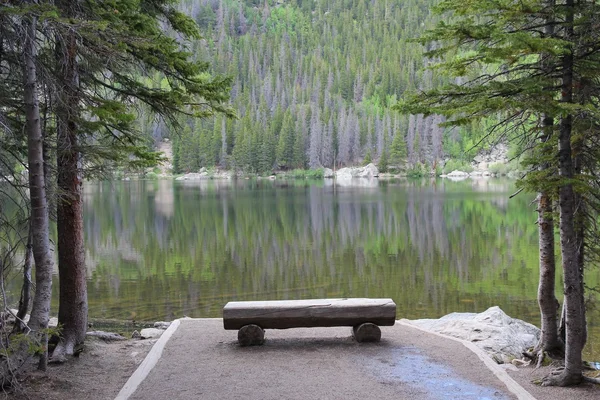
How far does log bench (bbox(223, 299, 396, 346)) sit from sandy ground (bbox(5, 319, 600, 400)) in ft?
1.03

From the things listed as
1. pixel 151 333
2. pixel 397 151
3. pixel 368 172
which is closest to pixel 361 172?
pixel 368 172

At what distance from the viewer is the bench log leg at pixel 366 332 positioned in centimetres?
840

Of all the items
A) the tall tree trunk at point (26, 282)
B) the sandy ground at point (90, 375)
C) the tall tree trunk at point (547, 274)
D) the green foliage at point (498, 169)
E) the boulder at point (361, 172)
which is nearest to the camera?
the sandy ground at point (90, 375)

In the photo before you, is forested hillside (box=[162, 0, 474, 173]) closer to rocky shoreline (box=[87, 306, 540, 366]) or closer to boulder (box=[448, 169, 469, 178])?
boulder (box=[448, 169, 469, 178])

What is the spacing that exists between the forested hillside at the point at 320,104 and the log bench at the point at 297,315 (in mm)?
54298

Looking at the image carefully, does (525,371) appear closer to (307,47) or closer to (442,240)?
(442,240)

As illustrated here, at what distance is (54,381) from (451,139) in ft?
393

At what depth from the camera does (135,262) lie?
21375 millimetres

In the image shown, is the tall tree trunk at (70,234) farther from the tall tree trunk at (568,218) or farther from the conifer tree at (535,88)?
the tall tree trunk at (568,218)

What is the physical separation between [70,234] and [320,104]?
449 feet

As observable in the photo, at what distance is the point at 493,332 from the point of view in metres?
10.3

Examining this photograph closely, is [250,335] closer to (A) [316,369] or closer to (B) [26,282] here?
(A) [316,369]

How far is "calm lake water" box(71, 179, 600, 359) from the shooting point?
50.8 feet

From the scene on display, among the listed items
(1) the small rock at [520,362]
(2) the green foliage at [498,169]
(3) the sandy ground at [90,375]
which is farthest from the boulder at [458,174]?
(3) the sandy ground at [90,375]
